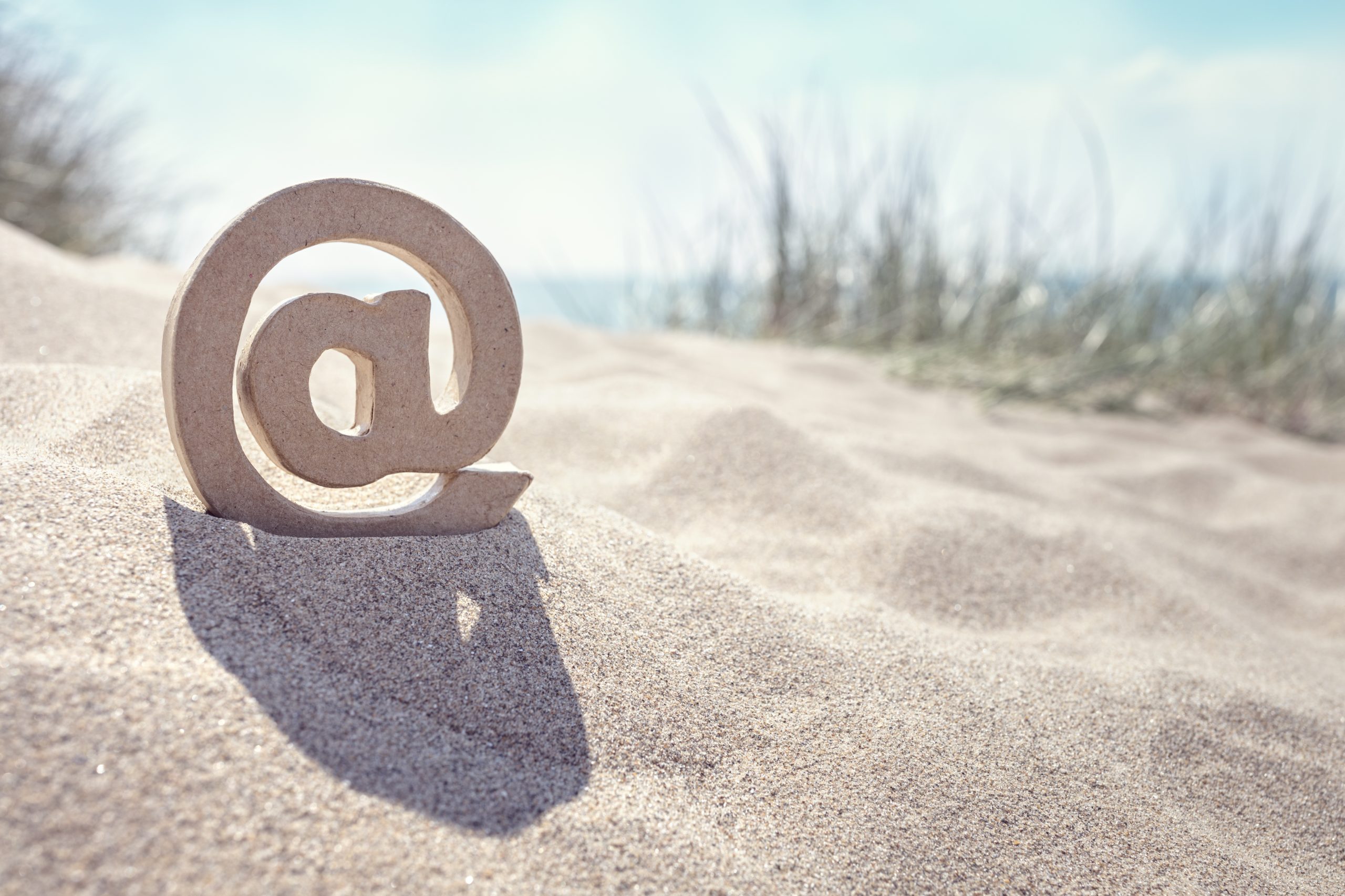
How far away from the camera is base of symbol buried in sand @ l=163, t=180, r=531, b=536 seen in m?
1.12

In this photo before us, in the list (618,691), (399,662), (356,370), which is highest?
(356,370)

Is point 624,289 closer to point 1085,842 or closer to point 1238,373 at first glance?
point 1238,373

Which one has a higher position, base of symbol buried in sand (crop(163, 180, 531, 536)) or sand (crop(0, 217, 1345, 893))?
base of symbol buried in sand (crop(163, 180, 531, 536))

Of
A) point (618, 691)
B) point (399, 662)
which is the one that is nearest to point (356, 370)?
point (399, 662)

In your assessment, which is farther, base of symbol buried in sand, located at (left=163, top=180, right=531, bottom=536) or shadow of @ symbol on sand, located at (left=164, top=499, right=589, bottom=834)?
base of symbol buried in sand, located at (left=163, top=180, right=531, bottom=536)

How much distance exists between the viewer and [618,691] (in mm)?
1147

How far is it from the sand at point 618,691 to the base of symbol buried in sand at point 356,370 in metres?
0.06

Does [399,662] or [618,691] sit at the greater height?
[399,662]

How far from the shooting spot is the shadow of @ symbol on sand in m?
0.94

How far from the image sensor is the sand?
33.5 inches

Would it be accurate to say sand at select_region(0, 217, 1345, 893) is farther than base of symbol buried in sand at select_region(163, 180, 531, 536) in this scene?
No

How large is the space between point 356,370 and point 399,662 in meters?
0.36

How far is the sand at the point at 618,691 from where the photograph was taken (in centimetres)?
85

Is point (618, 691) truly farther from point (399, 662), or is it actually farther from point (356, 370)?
point (356, 370)
